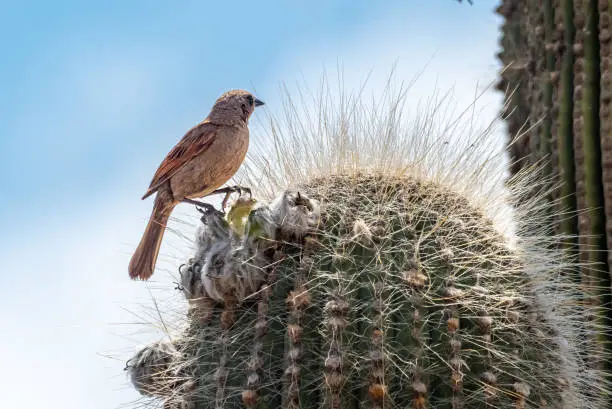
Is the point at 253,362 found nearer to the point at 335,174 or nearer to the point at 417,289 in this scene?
the point at 417,289

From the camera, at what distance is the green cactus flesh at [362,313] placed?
2.36 m

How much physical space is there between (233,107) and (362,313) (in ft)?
4.96

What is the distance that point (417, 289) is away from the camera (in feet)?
8.05

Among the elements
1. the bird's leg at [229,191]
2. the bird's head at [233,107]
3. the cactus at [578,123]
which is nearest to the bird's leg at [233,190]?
the bird's leg at [229,191]

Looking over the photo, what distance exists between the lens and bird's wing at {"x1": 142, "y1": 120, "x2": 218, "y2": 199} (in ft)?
11.5

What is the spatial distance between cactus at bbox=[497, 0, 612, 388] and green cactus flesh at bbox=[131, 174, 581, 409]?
3.37 ft

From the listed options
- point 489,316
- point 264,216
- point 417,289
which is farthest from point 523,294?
point 264,216

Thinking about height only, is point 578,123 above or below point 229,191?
above

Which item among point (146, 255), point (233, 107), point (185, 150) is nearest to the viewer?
point (146, 255)

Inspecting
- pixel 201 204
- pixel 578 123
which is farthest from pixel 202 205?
pixel 578 123

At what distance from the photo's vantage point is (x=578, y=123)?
3.92m

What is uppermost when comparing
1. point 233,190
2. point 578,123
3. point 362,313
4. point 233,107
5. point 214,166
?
point 578,123

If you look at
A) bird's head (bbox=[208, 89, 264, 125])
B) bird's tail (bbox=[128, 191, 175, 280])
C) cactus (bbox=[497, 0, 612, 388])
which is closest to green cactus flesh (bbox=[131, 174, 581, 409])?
bird's tail (bbox=[128, 191, 175, 280])

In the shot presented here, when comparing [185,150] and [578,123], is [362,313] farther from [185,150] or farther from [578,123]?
[578,123]
